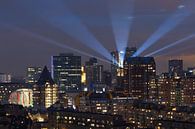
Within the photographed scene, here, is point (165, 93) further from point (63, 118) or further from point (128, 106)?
point (63, 118)

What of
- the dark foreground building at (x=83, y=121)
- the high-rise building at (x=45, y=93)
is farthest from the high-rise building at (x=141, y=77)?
the dark foreground building at (x=83, y=121)

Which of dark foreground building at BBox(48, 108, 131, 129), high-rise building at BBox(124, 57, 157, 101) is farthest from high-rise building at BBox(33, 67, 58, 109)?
dark foreground building at BBox(48, 108, 131, 129)

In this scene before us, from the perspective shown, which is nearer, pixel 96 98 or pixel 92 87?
pixel 96 98

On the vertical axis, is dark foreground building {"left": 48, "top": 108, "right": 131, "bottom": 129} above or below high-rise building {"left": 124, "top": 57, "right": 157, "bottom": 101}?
below

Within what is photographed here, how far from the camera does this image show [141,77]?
7344cm

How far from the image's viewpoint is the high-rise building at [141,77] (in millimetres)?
71312

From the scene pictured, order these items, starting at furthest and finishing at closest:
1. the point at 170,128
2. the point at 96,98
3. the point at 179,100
Result: 1. the point at 179,100
2. the point at 96,98
3. the point at 170,128

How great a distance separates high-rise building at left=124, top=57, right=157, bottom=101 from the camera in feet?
234

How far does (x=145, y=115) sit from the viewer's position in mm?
45062

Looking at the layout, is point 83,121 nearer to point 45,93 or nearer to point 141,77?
point 45,93

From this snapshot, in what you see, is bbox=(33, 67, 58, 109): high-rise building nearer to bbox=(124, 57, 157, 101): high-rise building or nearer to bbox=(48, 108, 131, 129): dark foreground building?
bbox=(124, 57, 157, 101): high-rise building

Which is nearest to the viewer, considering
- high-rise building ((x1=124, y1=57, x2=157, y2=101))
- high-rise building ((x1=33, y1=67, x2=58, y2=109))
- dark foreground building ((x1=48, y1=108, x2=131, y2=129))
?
dark foreground building ((x1=48, y1=108, x2=131, y2=129))

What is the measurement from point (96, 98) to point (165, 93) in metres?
12.4

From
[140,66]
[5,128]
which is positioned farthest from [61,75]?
[5,128]
